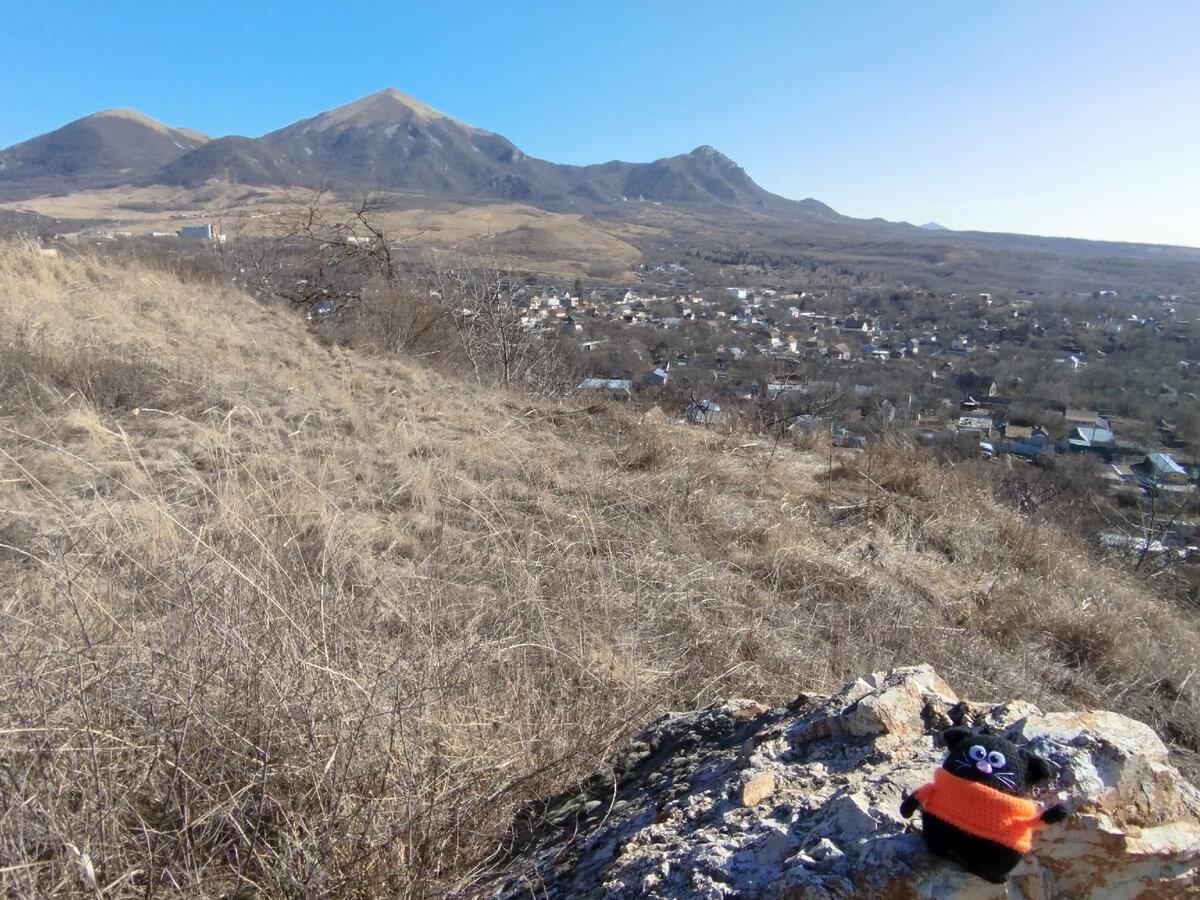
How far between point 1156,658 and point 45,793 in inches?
162

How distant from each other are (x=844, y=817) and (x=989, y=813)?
0.22 meters

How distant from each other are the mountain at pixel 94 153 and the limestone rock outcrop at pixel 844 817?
307 ft

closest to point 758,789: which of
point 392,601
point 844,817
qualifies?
point 844,817

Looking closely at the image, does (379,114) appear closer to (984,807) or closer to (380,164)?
(380,164)

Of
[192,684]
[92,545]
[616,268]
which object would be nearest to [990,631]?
[192,684]

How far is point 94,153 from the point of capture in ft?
311

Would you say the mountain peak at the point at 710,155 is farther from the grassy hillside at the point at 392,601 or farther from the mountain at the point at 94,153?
the grassy hillside at the point at 392,601

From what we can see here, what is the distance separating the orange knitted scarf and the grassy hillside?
3.00 ft

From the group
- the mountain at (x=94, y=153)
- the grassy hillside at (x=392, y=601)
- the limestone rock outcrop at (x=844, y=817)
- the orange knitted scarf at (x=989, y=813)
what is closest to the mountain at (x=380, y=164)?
the mountain at (x=94, y=153)

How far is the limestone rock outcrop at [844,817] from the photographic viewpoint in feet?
2.96

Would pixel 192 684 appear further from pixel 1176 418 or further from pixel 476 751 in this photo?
pixel 1176 418

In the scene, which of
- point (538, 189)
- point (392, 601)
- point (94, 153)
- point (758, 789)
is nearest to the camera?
point (758, 789)

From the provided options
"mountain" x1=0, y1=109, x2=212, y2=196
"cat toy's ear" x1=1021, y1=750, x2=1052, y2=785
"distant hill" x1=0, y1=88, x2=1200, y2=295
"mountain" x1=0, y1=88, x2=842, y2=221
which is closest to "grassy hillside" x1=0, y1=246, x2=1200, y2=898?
"cat toy's ear" x1=1021, y1=750, x2=1052, y2=785

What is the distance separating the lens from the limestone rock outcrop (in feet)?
2.96
